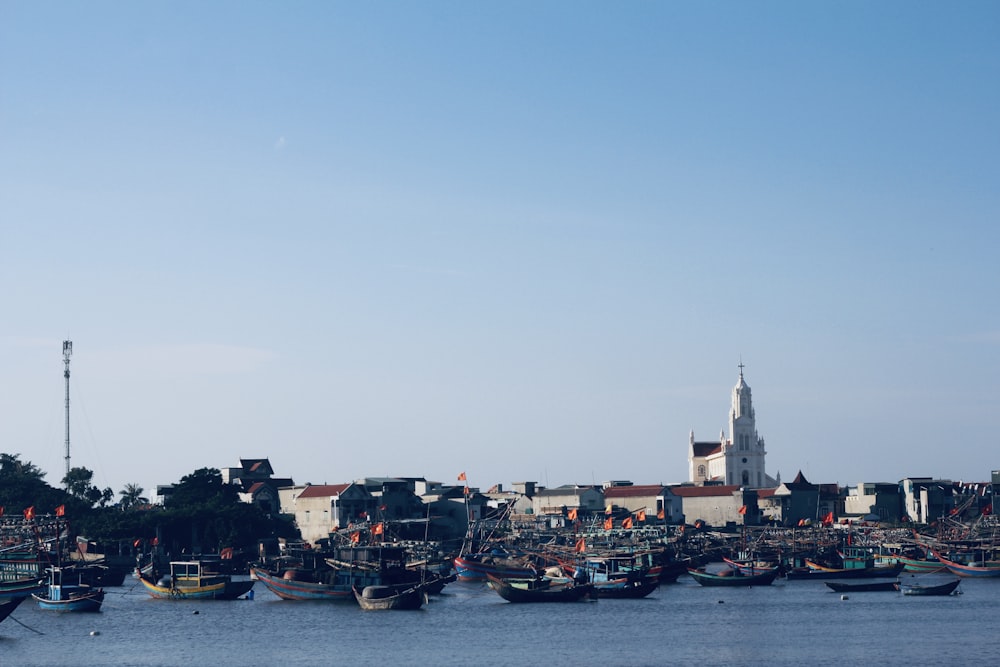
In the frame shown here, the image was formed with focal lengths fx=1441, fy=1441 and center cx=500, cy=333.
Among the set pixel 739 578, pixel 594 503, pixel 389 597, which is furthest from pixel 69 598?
pixel 594 503

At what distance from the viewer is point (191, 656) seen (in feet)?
Result: 247

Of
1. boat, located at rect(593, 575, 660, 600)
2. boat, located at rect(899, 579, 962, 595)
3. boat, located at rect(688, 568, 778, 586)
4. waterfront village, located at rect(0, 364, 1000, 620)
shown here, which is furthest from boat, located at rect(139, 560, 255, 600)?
boat, located at rect(899, 579, 962, 595)

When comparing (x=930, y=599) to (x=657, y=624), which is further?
(x=930, y=599)

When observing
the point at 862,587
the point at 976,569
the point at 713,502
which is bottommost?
the point at 862,587

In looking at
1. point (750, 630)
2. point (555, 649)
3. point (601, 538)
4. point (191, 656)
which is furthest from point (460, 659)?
point (601, 538)

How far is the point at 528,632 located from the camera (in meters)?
83.8

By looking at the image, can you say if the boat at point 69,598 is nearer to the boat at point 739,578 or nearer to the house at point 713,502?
the boat at point 739,578

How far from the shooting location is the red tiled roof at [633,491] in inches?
7398

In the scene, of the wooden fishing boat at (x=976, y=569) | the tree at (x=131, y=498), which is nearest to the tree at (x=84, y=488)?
the tree at (x=131, y=498)

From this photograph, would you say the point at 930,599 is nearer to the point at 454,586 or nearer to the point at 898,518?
the point at 454,586

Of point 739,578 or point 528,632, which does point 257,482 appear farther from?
point 528,632

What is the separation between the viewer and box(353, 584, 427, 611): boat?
96.2m

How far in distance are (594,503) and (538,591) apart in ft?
287

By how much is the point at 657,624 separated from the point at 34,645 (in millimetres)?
36295
